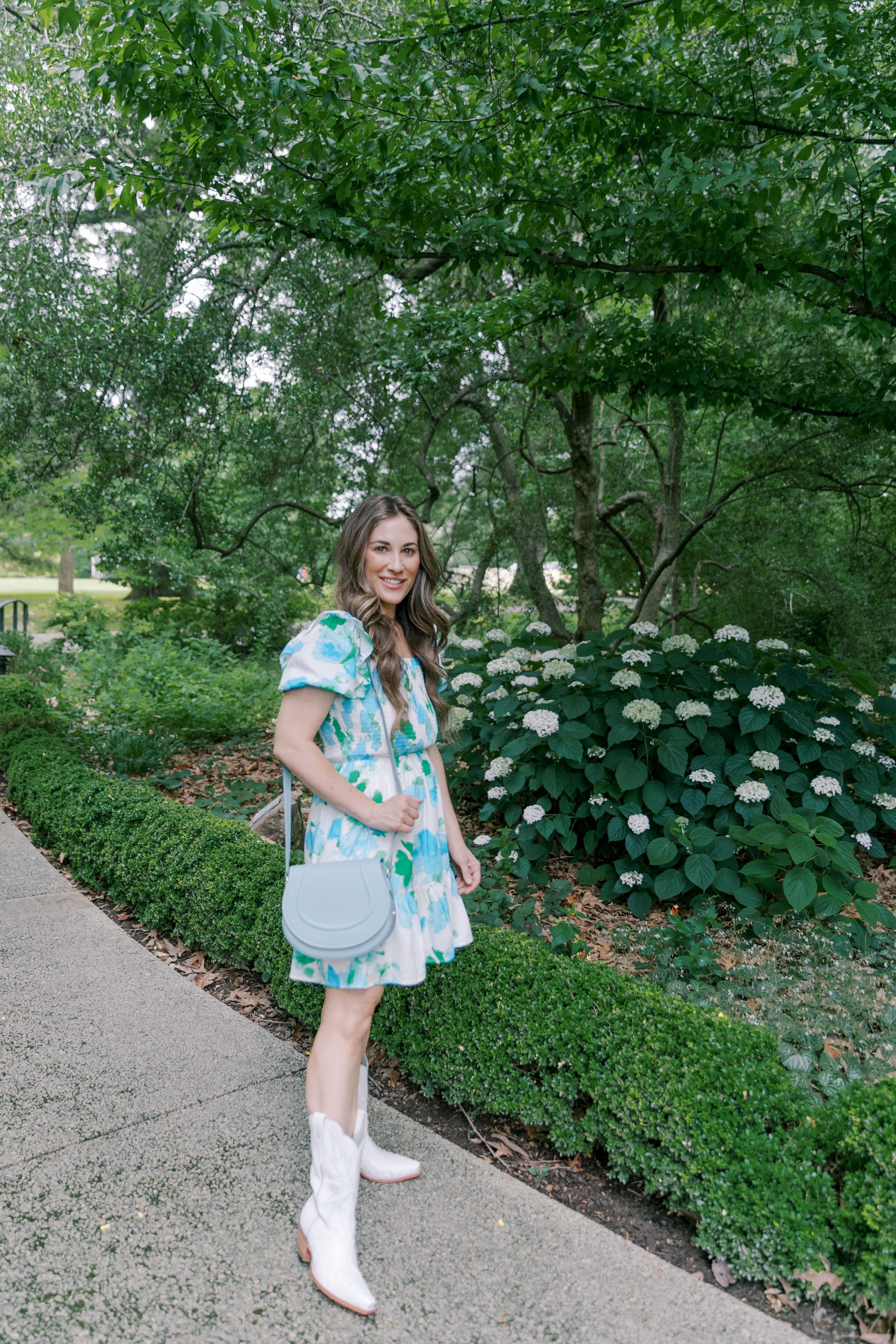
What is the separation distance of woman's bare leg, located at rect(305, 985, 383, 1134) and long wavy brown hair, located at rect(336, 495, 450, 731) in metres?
0.64

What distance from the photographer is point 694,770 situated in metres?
3.96

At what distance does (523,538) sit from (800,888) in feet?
23.0

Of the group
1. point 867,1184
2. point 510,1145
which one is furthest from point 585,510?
point 867,1184

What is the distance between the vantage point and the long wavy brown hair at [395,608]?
208 cm

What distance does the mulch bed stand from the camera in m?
1.87

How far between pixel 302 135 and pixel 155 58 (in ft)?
2.24

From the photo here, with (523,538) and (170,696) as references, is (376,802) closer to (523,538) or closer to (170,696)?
(170,696)

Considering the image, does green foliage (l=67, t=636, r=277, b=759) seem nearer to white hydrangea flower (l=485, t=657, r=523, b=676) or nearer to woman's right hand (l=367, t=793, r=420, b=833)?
white hydrangea flower (l=485, t=657, r=523, b=676)

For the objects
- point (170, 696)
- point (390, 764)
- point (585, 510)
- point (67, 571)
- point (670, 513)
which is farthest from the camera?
point (67, 571)

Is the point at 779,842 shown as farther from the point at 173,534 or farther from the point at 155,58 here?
the point at 173,534

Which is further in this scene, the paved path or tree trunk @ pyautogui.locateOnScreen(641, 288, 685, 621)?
tree trunk @ pyautogui.locateOnScreen(641, 288, 685, 621)

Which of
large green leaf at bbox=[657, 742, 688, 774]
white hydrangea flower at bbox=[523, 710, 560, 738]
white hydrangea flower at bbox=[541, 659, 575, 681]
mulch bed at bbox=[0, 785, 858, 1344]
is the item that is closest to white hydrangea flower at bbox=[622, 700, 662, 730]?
large green leaf at bbox=[657, 742, 688, 774]

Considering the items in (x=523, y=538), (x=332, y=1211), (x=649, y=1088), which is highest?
(x=523, y=538)

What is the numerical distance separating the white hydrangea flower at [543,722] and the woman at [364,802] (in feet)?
5.85
